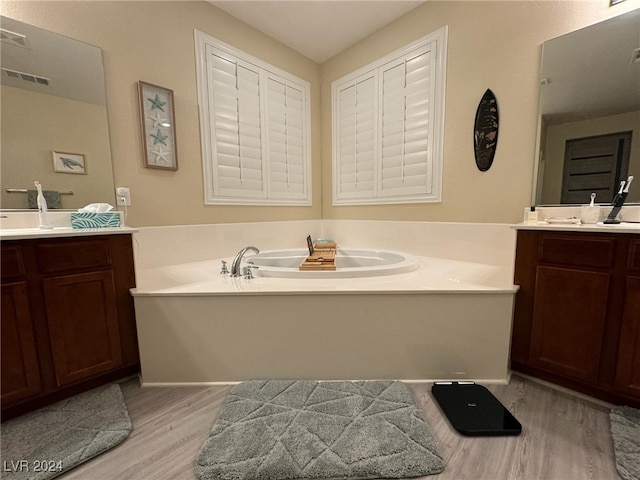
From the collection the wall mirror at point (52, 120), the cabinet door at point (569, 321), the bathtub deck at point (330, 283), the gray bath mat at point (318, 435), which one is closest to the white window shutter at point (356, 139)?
the bathtub deck at point (330, 283)

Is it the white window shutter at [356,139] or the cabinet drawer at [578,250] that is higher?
the white window shutter at [356,139]

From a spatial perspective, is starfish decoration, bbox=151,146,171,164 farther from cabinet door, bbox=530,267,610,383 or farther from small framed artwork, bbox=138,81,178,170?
cabinet door, bbox=530,267,610,383

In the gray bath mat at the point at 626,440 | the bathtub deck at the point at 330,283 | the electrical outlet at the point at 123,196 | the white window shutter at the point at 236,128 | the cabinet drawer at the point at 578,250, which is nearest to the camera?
the gray bath mat at the point at 626,440

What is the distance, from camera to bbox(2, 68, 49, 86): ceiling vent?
1418 mm

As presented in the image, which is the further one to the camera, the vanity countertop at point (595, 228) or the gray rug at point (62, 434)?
the vanity countertop at point (595, 228)

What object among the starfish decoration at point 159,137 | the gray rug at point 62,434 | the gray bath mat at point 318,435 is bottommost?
the gray rug at point 62,434

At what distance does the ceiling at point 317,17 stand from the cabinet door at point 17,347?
7.95ft

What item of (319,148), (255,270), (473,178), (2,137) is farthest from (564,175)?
(2,137)

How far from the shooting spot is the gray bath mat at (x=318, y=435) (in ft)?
3.11

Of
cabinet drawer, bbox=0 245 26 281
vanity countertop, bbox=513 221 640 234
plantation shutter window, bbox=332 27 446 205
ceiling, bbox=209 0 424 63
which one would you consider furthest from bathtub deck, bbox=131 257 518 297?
ceiling, bbox=209 0 424 63

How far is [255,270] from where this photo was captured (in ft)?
5.49

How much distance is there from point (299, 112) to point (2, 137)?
223cm

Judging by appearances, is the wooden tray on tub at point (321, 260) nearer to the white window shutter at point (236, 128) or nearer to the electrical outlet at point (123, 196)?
the white window shutter at point (236, 128)

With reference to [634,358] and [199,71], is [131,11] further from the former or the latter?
[634,358]
